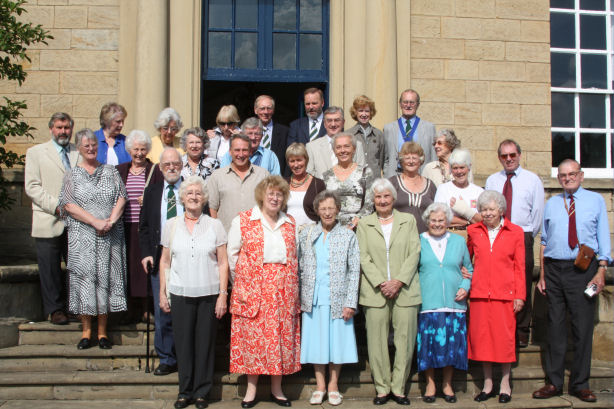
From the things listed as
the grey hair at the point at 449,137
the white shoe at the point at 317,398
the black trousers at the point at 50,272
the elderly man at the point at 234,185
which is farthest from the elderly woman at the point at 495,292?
the black trousers at the point at 50,272

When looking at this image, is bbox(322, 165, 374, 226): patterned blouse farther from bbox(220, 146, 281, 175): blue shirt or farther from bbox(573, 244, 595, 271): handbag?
bbox(573, 244, 595, 271): handbag

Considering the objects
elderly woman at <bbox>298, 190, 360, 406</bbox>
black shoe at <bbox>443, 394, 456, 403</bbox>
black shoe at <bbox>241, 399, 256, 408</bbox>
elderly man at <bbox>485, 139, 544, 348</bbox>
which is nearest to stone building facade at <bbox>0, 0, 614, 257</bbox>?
elderly man at <bbox>485, 139, 544, 348</bbox>

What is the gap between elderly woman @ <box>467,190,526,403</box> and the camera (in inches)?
212

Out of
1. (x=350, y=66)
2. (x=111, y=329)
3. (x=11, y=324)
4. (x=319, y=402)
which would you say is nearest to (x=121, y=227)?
(x=111, y=329)

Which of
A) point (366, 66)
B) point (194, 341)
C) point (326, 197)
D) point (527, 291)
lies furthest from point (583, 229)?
point (366, 66)

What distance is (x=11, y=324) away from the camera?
5957mm

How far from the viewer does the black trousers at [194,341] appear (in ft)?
16.8

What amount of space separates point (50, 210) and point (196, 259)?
1.70m

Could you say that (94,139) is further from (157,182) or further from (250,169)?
(250,169)

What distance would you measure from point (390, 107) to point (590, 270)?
3.42 m

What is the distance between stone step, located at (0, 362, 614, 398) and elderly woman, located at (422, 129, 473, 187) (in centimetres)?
181

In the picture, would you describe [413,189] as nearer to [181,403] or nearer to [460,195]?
[460,195]

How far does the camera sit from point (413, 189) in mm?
5863

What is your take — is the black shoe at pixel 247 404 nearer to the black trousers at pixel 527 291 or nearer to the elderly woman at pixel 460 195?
the elderly woman at pixel 460 195
